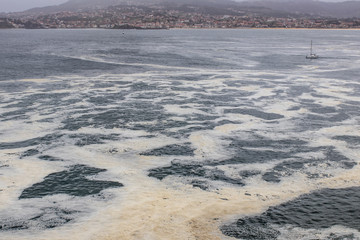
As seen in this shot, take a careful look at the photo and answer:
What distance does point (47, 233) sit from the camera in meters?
20.3

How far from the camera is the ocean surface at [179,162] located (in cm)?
2133

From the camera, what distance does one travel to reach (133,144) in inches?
1364

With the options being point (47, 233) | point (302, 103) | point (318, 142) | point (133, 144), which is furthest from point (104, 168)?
point (302, 103)

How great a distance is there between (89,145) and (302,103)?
31612 mm

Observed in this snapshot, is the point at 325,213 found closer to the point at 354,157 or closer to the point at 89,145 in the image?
the point at 354,157

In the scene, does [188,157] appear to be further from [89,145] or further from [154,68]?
[154,68]

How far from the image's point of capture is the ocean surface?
2133cm

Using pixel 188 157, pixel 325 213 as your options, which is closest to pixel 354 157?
pixel 325 213

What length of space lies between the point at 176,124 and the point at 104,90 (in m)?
23.8

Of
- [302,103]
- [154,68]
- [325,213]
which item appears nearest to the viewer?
[325,213]

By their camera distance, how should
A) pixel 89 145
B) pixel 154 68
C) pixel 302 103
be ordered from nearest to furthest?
pixel 89 145 → pixel 302 103 → pixel 154 68

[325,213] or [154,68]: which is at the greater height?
[154,68]

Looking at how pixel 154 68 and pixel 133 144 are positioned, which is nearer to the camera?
pixel 133 144

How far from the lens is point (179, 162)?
101ft
